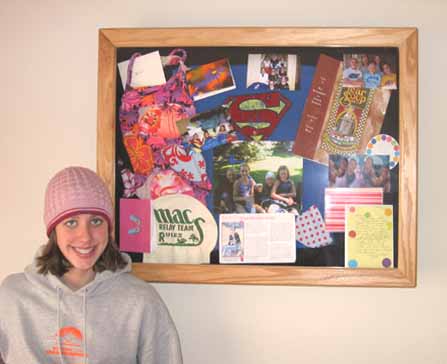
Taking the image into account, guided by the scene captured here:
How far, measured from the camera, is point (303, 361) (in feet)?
5.32

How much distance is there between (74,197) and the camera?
1364 millimetres

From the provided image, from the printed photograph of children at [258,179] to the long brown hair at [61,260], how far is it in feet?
1.09

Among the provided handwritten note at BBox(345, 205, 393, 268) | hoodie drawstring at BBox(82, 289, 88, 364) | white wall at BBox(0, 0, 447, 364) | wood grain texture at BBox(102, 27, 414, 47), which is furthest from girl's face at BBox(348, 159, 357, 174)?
hoodie drawstring at BBox(82, 289, 88, 364)

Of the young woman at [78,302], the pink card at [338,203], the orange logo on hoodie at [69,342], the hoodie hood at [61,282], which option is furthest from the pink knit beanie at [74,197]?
the pink card at [338,203]

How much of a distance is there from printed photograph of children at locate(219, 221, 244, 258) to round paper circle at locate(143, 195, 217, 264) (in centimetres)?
3

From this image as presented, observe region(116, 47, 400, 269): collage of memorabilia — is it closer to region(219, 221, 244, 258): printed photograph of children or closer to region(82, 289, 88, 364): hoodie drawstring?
region(219, 221, 244, 258): printed photograph of children

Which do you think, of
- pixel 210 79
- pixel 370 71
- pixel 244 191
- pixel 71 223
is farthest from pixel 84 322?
pixel 370 71

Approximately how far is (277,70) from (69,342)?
0.97 metres

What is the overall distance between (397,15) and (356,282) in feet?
2.70

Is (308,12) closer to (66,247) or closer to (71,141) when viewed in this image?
(71,141)

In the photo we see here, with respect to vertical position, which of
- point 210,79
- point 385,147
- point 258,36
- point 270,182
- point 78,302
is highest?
point 258,36

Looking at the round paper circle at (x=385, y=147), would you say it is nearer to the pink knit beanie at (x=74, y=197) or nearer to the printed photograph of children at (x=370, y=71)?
the printed photograph of children at (x=370, y=71)

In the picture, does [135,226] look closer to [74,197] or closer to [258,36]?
[74,197]

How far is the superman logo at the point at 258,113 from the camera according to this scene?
159 centimetres
